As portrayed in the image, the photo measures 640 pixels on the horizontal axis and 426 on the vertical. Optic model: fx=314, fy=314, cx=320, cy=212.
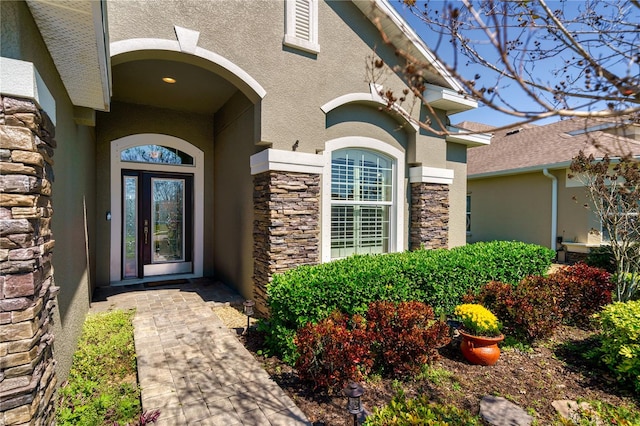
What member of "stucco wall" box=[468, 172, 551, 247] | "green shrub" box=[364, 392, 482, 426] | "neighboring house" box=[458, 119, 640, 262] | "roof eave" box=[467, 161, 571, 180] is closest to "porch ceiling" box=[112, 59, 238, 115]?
"green shrub" box=[364, 392, 482, 426]

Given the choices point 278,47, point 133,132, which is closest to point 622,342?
point 278,47

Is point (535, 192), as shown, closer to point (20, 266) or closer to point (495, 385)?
point (495, 385)

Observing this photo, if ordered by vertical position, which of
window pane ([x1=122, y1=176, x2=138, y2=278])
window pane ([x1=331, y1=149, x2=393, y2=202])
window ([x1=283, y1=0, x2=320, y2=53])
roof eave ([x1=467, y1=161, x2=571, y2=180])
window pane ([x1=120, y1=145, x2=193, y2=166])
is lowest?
window pane ([x1=122, y1=176, x2=138, y2=278])

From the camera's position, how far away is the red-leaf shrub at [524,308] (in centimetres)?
472

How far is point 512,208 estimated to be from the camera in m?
12.9

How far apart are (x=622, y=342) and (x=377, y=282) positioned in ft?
10.2

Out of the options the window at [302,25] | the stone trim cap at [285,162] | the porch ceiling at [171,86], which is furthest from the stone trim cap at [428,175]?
the porch ceiling at [171,86]

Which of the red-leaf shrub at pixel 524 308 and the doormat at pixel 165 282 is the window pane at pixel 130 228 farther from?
the red-leaf shrub at pixel 524 308

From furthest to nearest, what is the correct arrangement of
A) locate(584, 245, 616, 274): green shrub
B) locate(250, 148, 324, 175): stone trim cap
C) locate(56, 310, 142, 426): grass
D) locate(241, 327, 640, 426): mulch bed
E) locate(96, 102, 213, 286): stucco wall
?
locate(584, 245, 616, 274): green shrub, locate(96, 102, 213, 286): stucco wall, locate(250, 148, 324, 175): stone trim cap, locate(241, 327, 640, 426): mulch bed, locate(56, 310, 142, 426): grass

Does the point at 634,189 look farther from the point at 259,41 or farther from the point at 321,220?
the point at 259,41

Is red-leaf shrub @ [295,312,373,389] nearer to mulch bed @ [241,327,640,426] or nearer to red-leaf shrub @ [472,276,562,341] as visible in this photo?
mulch bed @ [241,327,640,426]

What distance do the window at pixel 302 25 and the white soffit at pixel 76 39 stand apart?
3099mm

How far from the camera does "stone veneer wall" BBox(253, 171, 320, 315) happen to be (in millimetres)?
5176

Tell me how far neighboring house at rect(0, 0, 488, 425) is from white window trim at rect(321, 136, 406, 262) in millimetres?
34
